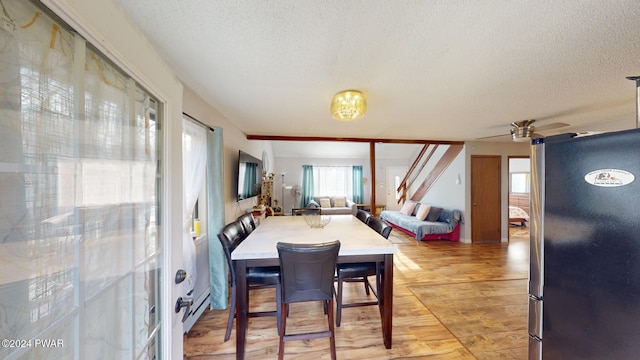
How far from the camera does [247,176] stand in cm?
315

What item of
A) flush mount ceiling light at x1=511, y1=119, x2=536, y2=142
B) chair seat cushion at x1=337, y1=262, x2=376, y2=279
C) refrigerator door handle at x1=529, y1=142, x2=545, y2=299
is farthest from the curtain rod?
flush mount ceiling light at x1=511, y1=119, x2=536, y2=142

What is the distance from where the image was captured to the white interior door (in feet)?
25.3

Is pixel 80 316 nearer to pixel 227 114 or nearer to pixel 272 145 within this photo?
pixel 227 114

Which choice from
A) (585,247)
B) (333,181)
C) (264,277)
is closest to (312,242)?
(264,277)

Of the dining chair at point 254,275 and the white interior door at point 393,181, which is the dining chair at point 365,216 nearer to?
the dining chair at point 254,275

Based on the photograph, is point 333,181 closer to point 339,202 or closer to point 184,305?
point 339,202

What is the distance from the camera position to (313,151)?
7090 millimetres

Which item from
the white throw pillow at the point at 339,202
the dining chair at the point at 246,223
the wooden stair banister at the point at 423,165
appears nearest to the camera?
the dining chair at the point at 246,223

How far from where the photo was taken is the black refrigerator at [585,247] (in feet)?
2.45

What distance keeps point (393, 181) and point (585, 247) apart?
7.11 m

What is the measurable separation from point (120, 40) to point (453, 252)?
16.2ft

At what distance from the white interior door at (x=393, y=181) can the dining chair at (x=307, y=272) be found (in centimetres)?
670

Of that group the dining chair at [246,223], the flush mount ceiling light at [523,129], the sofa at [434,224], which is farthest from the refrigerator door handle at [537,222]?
the sofa at [434,224]

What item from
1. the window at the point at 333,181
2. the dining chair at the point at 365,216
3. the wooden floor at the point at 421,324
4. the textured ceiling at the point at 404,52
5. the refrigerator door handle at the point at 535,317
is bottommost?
the wooden floor at the point at 421,324
